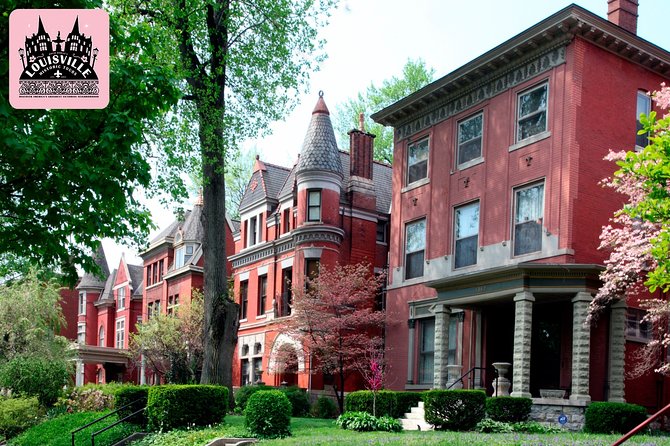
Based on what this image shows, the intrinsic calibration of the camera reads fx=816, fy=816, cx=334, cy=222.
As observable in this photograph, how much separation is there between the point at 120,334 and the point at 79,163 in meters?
53.1

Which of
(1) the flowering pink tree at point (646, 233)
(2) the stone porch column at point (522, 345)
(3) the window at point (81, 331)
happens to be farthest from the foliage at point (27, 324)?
(3) the window at point (81, 331)

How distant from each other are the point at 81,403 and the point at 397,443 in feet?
63.5

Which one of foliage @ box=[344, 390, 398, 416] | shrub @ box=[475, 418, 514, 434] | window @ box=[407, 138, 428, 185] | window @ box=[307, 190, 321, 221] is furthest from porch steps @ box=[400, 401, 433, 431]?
window @ box=[307, 190, 321, 221]

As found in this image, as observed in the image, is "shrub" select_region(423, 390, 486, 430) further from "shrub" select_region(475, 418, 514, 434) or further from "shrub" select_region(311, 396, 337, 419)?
"shrub" select_region(311, 396, 337, 419)

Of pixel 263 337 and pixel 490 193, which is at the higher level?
pixel 490 193

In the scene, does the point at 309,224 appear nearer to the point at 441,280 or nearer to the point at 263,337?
the point at 263,337

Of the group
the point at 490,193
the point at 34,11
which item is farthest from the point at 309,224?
the point at 34,11

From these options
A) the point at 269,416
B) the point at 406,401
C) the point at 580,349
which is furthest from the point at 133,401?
the point at 580,349

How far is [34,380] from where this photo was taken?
31.7 meters

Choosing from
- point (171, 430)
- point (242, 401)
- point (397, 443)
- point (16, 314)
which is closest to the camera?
point (397, 443)

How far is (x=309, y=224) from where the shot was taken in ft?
117

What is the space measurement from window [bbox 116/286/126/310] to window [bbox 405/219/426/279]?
36960 mm

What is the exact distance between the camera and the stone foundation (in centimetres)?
2106

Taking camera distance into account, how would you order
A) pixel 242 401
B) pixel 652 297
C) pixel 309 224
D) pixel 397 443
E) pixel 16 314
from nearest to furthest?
pixel 397 443 → pixel 652 297 → pixel 242 401 → pixel 309 224 → pixel 16 314
